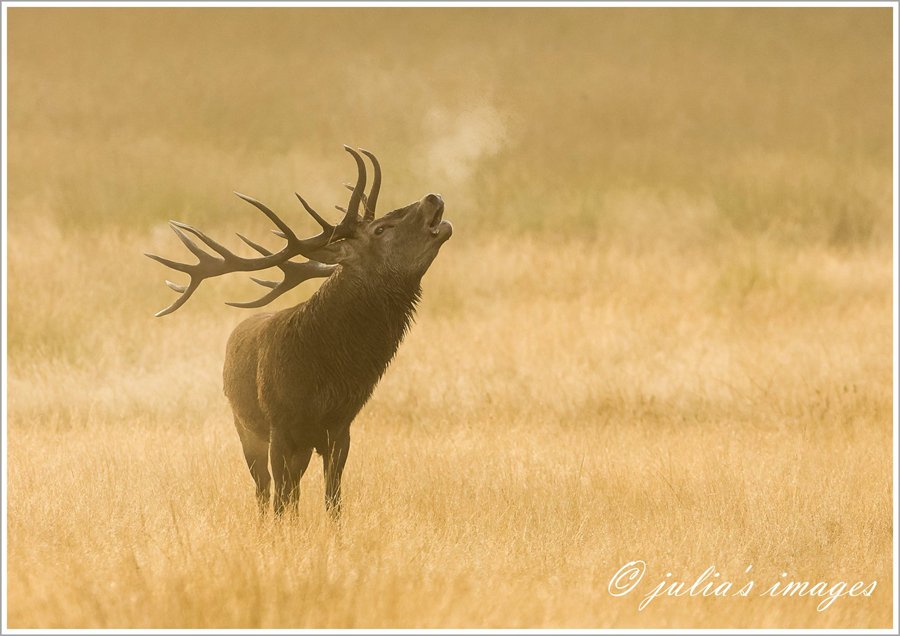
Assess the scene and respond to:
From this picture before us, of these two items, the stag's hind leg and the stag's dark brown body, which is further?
the stag's hind leg

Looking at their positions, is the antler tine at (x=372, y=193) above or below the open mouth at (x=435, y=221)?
above

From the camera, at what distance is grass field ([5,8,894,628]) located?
617 centimetres

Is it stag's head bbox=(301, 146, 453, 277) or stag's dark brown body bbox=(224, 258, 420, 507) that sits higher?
stag's head bbox=(301, 146, 453, 277)

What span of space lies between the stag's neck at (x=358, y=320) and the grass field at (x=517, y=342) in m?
0.93

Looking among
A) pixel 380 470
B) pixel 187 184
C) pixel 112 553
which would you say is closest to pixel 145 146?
pixel 187 184

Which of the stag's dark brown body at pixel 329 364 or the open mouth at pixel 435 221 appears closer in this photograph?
the open mouth at pixel 435 221

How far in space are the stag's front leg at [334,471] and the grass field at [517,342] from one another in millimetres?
165

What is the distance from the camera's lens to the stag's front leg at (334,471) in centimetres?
681

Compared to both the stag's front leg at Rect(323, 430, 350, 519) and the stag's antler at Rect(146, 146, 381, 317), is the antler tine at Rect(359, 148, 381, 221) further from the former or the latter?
the stag's front leg at Rect(323, 430, 350, 519)

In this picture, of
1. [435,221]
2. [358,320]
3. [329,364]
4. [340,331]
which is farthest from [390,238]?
[329,364]

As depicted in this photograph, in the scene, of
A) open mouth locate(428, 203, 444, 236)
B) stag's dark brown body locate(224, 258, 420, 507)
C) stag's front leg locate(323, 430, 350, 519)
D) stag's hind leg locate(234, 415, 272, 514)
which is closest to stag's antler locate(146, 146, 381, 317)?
stag's dark brown body locate(224, 258, 420, 507)

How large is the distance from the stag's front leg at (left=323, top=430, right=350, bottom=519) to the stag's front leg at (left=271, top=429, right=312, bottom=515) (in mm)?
127

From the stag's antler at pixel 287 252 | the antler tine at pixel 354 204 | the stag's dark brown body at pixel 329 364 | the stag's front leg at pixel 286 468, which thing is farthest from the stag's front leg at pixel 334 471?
the antler tine at pixel 354 204

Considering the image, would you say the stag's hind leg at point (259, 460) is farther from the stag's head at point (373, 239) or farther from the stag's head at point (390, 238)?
the stag's head at point (390, 238)
